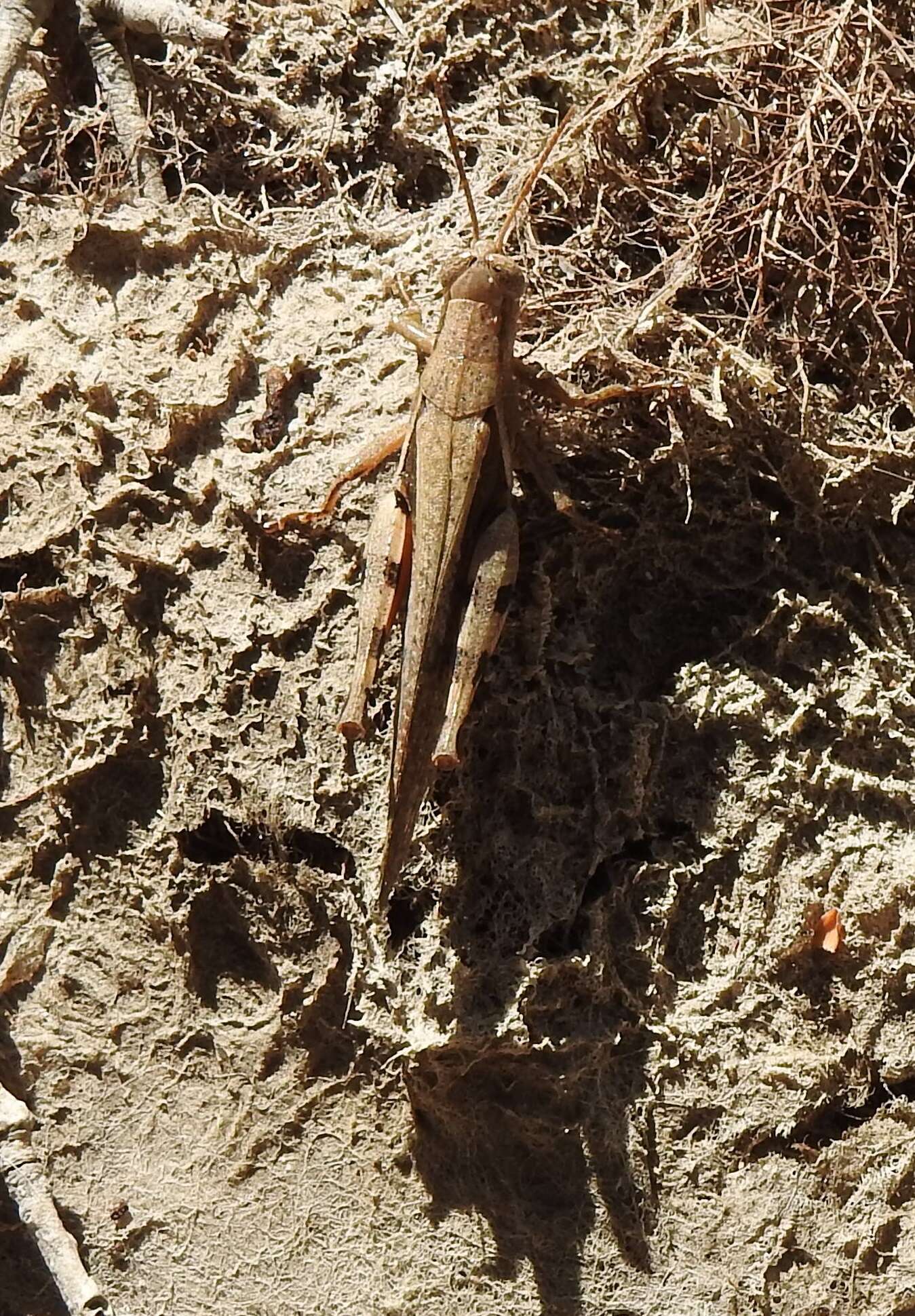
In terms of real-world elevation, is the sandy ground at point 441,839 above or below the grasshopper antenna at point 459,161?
below

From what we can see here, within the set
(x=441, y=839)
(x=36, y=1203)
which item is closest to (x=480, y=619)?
(x=441, y=839)

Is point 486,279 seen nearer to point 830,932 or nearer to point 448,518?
point 448,518

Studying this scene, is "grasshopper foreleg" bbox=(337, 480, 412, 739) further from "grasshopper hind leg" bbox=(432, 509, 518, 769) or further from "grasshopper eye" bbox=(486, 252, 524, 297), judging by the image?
"grasshopper eye" bbox=(486, 252, 524, 297)

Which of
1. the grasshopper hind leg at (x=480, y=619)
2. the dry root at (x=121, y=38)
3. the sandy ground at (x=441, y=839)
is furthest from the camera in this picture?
the dry root at (x=121, y=38)

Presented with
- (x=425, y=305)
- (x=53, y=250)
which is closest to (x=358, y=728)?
(x=425, y=305)

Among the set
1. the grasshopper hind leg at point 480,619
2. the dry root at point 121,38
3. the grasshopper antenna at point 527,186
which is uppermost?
the dry root at point 121,38

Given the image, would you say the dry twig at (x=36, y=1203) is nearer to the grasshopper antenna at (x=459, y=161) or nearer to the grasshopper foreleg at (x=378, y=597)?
the grasshopper foreleg at (x=378, y=597)

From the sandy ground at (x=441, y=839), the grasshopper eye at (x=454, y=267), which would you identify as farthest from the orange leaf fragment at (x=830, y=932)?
the grasshopper eye at (x=454, y=267)
